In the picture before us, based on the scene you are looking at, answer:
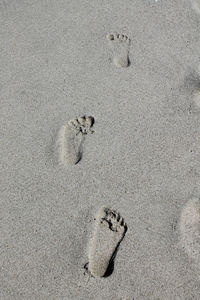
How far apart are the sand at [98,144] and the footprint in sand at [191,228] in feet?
0.04

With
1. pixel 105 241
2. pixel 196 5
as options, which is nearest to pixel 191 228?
pixel 105 241

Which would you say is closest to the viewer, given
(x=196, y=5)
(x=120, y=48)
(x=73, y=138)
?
(x=73, y=138)

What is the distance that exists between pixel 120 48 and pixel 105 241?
1230mm

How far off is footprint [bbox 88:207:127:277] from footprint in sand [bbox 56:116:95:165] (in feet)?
1.05

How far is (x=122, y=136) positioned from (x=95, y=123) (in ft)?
0.54

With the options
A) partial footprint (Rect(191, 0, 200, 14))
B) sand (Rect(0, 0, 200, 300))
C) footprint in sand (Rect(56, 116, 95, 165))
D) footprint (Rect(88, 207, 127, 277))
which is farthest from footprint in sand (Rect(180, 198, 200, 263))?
partial footprint (Rect(191, 0, 200, 14))

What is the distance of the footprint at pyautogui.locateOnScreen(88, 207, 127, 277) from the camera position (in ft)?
5.30

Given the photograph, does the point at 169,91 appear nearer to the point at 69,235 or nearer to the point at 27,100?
the point at 27,100

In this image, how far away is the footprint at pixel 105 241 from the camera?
1614mm

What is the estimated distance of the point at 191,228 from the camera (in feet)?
5.60

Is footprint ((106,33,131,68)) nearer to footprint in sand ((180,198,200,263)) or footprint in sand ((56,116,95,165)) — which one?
footprint in sand ((56,116,95,165))

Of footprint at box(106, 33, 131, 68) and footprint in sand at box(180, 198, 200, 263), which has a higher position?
footprint at box(106, 33, 131, 68)

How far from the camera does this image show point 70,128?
1.99m

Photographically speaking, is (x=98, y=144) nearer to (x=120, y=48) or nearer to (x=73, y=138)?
(x=73, y=138)
